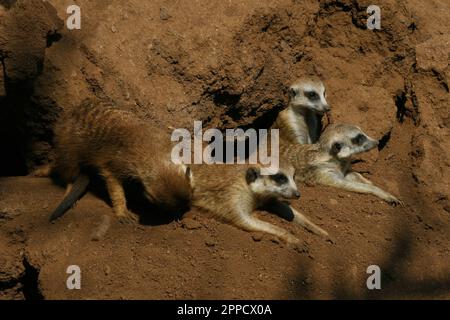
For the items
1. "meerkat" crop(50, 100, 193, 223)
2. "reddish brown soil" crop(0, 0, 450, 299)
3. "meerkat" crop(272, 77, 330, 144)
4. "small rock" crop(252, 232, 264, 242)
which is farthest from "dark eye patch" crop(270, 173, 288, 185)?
"meerkat" crop(272, 77, 330, 144)

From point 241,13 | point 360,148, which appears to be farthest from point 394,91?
point 241,13

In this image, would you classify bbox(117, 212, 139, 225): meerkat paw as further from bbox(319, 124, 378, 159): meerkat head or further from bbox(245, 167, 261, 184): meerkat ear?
bbox(319, 124, 378, 159): meerkat head

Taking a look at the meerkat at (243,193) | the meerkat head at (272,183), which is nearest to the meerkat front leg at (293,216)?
the meerkat at (243,193)

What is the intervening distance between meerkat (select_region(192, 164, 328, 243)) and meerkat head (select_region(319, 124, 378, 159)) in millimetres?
678

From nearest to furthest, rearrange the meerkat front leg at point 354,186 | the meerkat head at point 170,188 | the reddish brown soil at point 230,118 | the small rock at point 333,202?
the reddish brown soil at point 230,118 < the meerkat head at point 170,188 < the small rock at point 333,202 < the meerkat front leg at point 354,186

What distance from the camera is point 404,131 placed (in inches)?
202

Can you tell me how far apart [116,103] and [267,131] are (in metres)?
1.46

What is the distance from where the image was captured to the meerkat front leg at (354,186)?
4.44 metres

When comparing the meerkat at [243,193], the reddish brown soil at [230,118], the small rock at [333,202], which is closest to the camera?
the reddish brown soil at [230,118]

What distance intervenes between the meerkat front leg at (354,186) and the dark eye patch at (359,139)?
0.94 feet

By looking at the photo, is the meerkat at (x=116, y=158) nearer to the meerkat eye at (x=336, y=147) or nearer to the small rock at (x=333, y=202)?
the small rock at (x=333, y=202)

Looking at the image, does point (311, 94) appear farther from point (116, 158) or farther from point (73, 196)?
point (73, 196)

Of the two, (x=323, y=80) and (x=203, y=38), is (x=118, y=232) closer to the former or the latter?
(x=203, y=38)

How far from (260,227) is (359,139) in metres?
1.21
